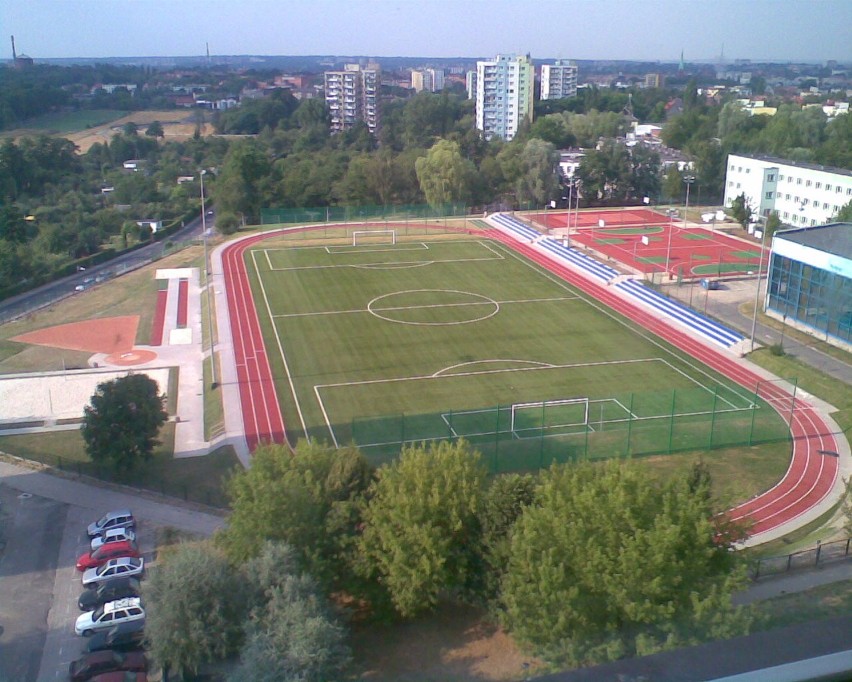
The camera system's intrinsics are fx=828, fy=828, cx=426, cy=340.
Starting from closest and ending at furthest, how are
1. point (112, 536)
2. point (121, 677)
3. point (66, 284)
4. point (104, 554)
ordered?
point (121, 677), point (104, 554), point (112, 536), point (66, 284)

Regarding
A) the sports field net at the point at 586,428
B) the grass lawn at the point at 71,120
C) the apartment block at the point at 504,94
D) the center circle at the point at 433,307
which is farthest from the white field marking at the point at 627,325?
the apartment block at the point at 504,94

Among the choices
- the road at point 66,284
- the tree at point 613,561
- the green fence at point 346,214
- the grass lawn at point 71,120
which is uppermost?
the grass lawn at point 71,120

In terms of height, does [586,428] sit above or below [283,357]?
above

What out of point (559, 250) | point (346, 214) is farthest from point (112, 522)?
point (346, 214)

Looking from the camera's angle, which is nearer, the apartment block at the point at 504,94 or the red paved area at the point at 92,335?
the red paved area at the point at 92,335

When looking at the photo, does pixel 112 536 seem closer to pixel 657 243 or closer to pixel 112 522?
pixel 112 522

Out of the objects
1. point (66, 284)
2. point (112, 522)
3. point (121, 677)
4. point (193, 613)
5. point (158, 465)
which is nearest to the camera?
point (193, 613)

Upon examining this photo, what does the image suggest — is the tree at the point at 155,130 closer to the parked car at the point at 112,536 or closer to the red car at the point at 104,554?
the parked car at the point at 112,536
